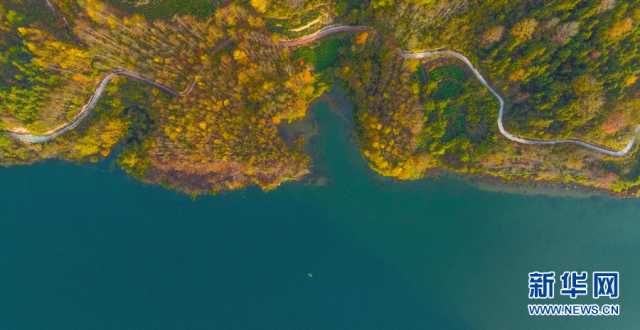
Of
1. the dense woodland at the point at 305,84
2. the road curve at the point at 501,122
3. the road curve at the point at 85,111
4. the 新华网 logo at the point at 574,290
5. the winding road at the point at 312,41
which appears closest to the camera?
the dense woodland at the point at 305,84

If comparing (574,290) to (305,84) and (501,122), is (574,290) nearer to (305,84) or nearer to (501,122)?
(501,122)

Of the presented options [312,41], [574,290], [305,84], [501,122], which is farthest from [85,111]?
[574,290]

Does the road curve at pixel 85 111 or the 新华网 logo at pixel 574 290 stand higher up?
the road curve at pixel 85 111

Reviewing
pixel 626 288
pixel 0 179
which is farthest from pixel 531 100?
pixel 0 179

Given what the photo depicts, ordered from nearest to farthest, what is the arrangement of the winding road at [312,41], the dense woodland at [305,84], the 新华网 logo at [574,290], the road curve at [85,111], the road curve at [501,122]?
the dense woodland at [305,84]
the road curve at [501,122]
the winding road at [312,41]
the road curve at [85,111]
the 新华网 logo at [574,290]

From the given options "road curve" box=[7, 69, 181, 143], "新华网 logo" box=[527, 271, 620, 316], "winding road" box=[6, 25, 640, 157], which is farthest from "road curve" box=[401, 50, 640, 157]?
"road curve" box=[7, 69, 181, 143]

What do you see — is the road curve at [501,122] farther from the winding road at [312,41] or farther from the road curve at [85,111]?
the road curve at [85,111]

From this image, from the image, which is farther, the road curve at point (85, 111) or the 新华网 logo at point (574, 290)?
the 新华网 logo at point (574, 290)

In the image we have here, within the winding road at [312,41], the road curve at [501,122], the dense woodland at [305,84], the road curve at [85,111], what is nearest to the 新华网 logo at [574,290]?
the dense woodland at [305,84]

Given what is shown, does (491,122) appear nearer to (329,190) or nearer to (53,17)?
(329,190)
